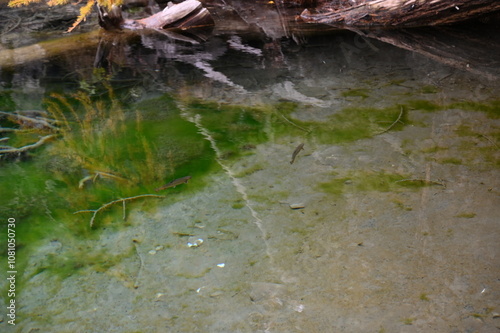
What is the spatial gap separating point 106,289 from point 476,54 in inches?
172

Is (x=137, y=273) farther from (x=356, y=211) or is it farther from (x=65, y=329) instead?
(x=356, y=211)

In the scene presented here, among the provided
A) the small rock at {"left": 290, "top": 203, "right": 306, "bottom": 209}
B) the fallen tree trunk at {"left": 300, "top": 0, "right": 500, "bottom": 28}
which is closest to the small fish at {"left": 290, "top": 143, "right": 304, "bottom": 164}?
the small rock at {"left": 290, "top": 203, "right": 306, "bottom": 209}

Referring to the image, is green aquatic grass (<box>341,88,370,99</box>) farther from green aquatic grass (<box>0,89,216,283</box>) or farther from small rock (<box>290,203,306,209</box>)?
small rock (<box>290,203,306,209</box>)


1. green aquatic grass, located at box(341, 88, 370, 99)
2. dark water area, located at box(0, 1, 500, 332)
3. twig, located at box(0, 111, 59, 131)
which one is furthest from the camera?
green aquatic grass, located at box(341, 88, 370, 99)

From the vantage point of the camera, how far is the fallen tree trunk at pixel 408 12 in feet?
18.5

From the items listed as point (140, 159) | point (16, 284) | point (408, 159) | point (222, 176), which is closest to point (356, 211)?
point (408, 159)

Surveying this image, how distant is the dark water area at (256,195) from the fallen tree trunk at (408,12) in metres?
1.11

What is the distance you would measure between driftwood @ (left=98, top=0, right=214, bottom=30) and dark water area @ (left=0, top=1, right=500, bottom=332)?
1.71 meters

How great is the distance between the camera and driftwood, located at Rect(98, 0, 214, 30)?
635 cm

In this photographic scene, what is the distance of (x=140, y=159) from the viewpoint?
315 cm

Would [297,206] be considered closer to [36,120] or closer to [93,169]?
[93,169]

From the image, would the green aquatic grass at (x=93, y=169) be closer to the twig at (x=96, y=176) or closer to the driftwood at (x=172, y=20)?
the twig at (x=96, y=176)

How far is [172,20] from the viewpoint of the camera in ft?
21.0

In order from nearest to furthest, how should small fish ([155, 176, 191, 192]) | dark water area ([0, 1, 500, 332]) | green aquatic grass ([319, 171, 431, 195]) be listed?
dark water area ([0, 1, 500, 332]) < green aquatic grass ([319, 171, 431, 195]) < small fish ([155, 176, 191, 192])
